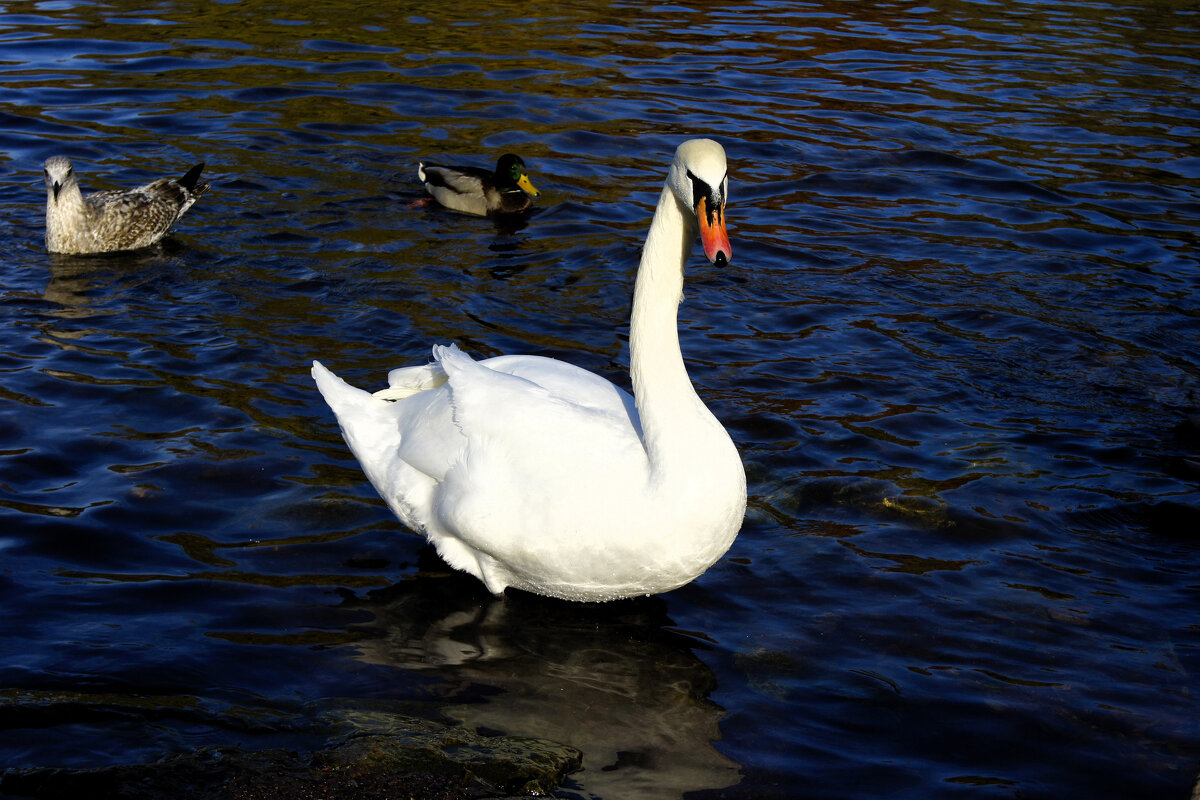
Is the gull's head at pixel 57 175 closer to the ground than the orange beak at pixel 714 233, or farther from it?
closer to the ground

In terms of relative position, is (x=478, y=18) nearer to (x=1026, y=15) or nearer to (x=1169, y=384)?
(x=1026, y=15)

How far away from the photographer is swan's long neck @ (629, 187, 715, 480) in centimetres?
525

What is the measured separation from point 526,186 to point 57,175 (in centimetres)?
396

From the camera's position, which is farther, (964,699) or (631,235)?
(631,235)

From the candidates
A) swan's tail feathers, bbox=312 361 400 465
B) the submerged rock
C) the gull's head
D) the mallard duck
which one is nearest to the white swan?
swan's tail feathers, bbox=312 361 400 465

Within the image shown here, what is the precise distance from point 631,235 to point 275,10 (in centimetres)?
886

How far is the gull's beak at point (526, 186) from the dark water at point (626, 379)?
0.23m

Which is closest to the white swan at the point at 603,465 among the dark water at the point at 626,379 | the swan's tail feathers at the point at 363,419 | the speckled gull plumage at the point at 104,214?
the swan's tail feathers at the point at 363,419

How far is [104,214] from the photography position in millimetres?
9906

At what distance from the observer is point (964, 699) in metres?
5.32

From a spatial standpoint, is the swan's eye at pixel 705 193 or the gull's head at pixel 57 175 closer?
the swan's eye at pixel 705 193

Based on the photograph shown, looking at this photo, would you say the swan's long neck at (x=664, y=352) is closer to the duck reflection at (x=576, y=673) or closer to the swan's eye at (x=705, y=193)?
the swan's eye at (x=705, y=193)

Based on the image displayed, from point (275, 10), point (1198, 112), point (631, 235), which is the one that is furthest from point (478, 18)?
point (1198, 112)

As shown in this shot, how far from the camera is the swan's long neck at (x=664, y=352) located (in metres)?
5.25
